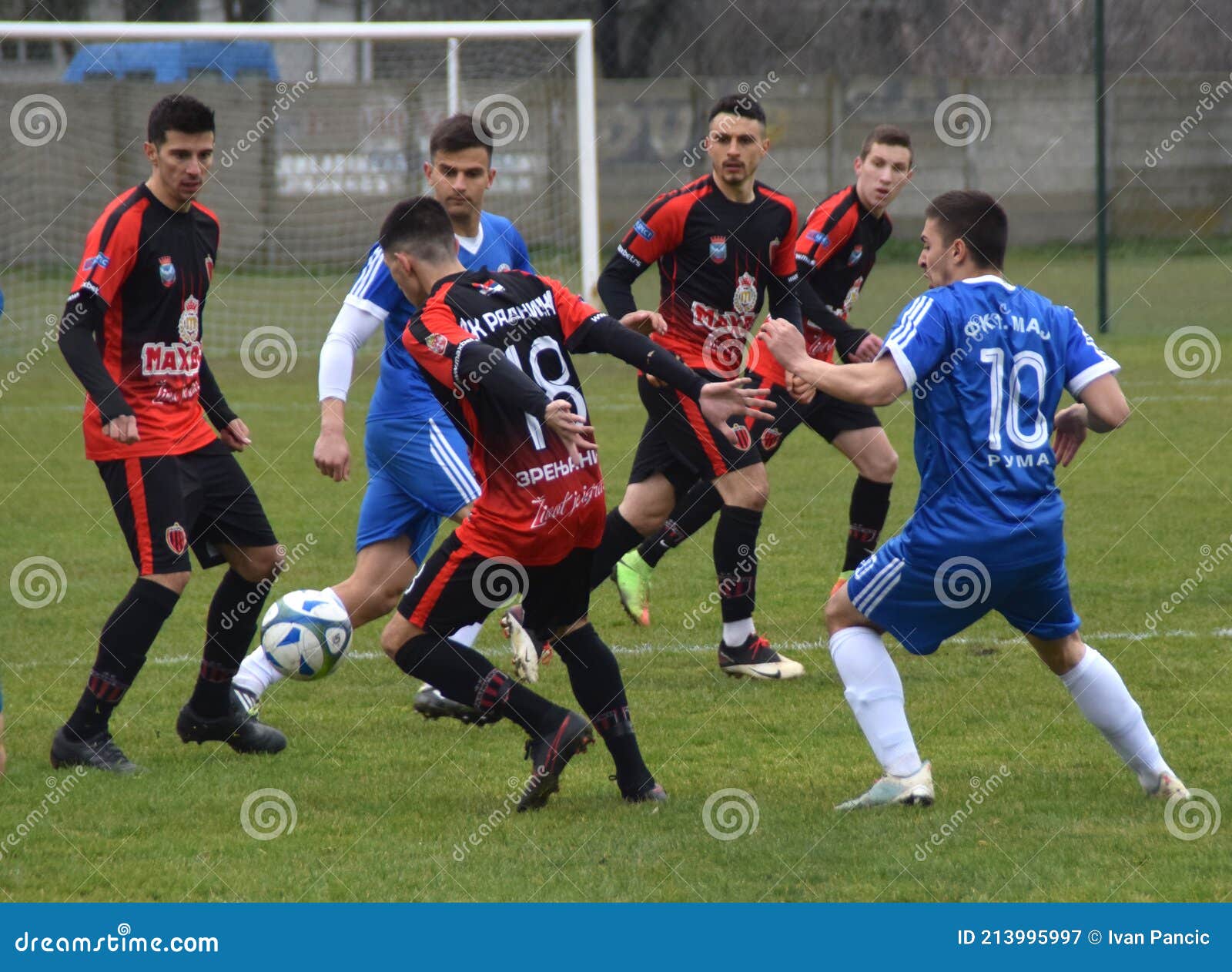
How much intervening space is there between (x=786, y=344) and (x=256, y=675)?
255cm

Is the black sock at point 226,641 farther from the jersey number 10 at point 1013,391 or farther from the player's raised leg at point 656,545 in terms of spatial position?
the jersey number 10 at point 1013,391

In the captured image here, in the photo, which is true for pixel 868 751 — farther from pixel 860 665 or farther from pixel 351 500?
pixel 351 500

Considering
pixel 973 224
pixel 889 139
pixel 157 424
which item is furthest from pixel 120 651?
pixel 889 139

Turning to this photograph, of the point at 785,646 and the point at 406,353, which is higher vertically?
the point at 406,353

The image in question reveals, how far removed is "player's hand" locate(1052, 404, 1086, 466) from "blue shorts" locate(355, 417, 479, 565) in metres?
2.31

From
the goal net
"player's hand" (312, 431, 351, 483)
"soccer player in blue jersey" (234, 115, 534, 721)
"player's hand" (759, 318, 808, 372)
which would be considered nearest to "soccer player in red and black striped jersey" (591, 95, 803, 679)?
"soccer player in blue jersey" (234, 115, 534, 721)

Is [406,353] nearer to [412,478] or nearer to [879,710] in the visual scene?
[412,478]

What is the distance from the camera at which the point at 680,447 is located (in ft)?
23.6

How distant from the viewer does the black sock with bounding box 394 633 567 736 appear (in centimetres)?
485

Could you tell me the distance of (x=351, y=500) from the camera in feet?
36.1

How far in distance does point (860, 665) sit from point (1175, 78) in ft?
79.5

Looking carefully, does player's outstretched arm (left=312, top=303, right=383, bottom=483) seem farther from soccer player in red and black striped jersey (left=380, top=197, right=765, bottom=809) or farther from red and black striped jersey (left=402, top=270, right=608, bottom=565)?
red and black striped jersey (left=402, top=270, right=608, bottom=565)

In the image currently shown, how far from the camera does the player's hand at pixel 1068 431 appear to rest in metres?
4.77

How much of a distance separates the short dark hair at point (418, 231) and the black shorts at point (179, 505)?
1138 mm
